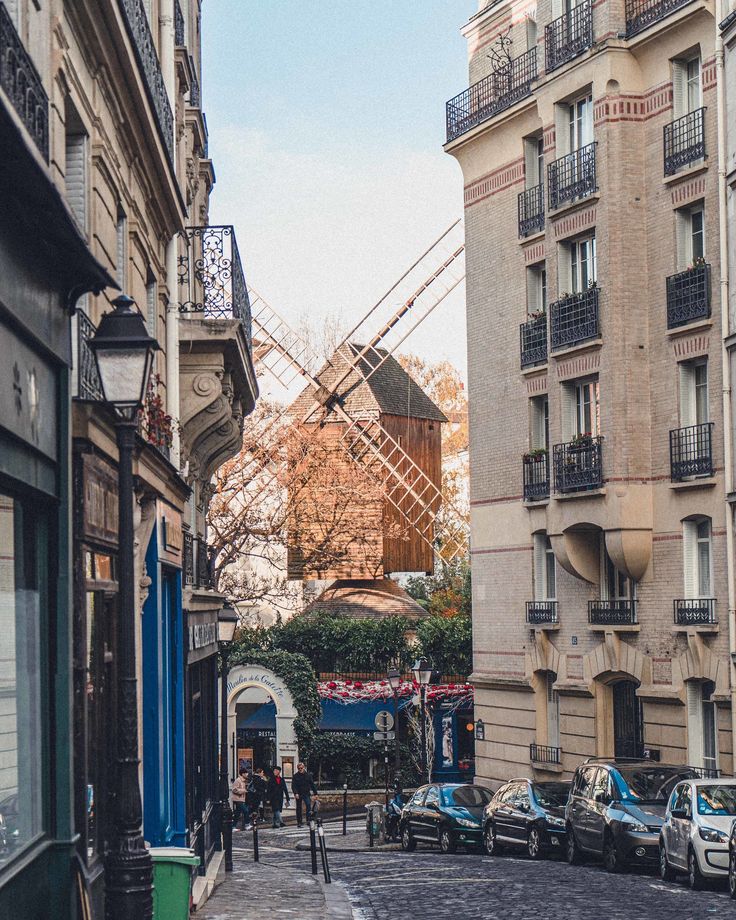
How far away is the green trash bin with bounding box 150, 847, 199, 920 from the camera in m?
13.6

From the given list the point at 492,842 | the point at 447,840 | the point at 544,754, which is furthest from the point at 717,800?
the point at 544,754

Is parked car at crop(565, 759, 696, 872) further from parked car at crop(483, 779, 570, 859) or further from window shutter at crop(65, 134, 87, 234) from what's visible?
window shutter at crop(65, 134, 87, 234)

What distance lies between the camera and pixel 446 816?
32.4m

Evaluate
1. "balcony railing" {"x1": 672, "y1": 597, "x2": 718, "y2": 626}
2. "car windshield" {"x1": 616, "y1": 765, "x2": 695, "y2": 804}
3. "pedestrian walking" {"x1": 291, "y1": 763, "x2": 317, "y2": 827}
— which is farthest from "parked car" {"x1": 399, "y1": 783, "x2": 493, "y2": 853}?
"pedestrian walking" {"x1": 291, "y1": 763, "x2": 317, "y2": 827}

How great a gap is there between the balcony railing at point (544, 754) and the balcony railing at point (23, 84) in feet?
96.5

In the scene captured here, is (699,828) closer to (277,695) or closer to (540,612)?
(540,612)

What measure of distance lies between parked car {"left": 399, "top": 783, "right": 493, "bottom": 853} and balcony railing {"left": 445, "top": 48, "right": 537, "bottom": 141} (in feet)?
55.7

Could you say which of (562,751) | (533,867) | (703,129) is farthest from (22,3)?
(562,751)

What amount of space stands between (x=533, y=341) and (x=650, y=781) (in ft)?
48.7

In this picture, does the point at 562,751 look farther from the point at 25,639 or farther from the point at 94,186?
the point at 25,639

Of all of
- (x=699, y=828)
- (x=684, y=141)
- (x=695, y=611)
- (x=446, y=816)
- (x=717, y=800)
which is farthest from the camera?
(x=684, y=141)

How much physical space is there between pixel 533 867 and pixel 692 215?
571 inches

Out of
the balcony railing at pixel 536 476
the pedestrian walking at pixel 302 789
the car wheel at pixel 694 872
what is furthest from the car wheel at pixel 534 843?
the pedestrian walking at pixel 302 789

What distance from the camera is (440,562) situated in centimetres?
7144
